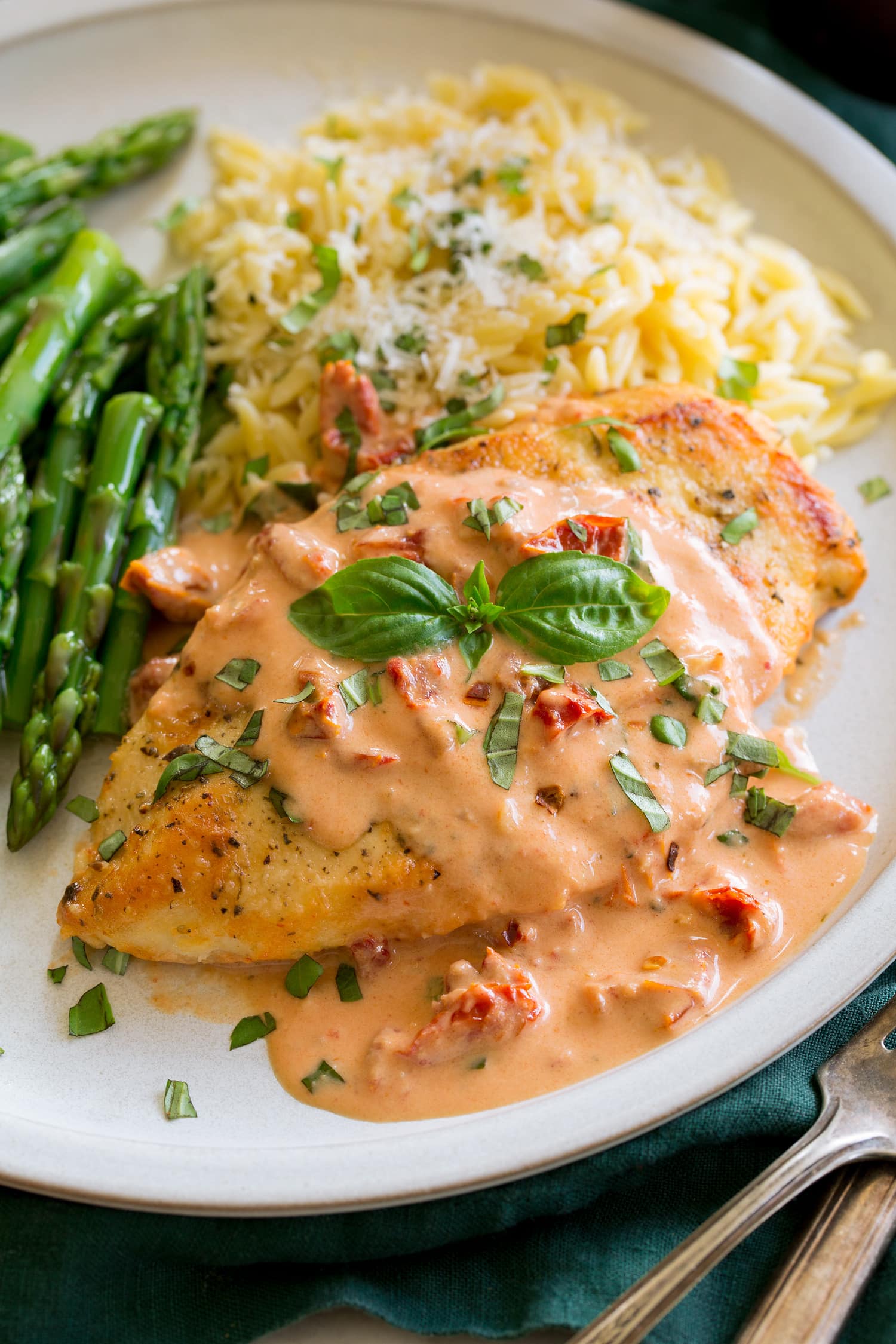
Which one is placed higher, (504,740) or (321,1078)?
(504,740)

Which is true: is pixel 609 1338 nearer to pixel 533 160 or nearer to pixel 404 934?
pixel 404 934

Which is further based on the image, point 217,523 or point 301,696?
point 217,523

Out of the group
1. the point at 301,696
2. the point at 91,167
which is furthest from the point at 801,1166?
the point at 91,167

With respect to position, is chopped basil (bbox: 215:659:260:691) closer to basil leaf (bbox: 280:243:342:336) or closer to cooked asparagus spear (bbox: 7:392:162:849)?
cooked asparagus spear (bbox: 7:392:162:849)

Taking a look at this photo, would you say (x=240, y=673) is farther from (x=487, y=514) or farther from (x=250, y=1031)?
(x=250, y=1031)

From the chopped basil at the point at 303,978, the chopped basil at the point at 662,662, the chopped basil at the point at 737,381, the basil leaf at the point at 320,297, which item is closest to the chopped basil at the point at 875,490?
the chopped basil at the point at 737,381

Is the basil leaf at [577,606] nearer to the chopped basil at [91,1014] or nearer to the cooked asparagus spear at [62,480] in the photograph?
the chopped basil at [91,1014]

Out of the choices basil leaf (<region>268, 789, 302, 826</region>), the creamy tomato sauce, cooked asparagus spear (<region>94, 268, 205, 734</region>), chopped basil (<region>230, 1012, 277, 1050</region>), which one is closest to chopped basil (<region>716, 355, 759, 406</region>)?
the creamy tomato sauce
